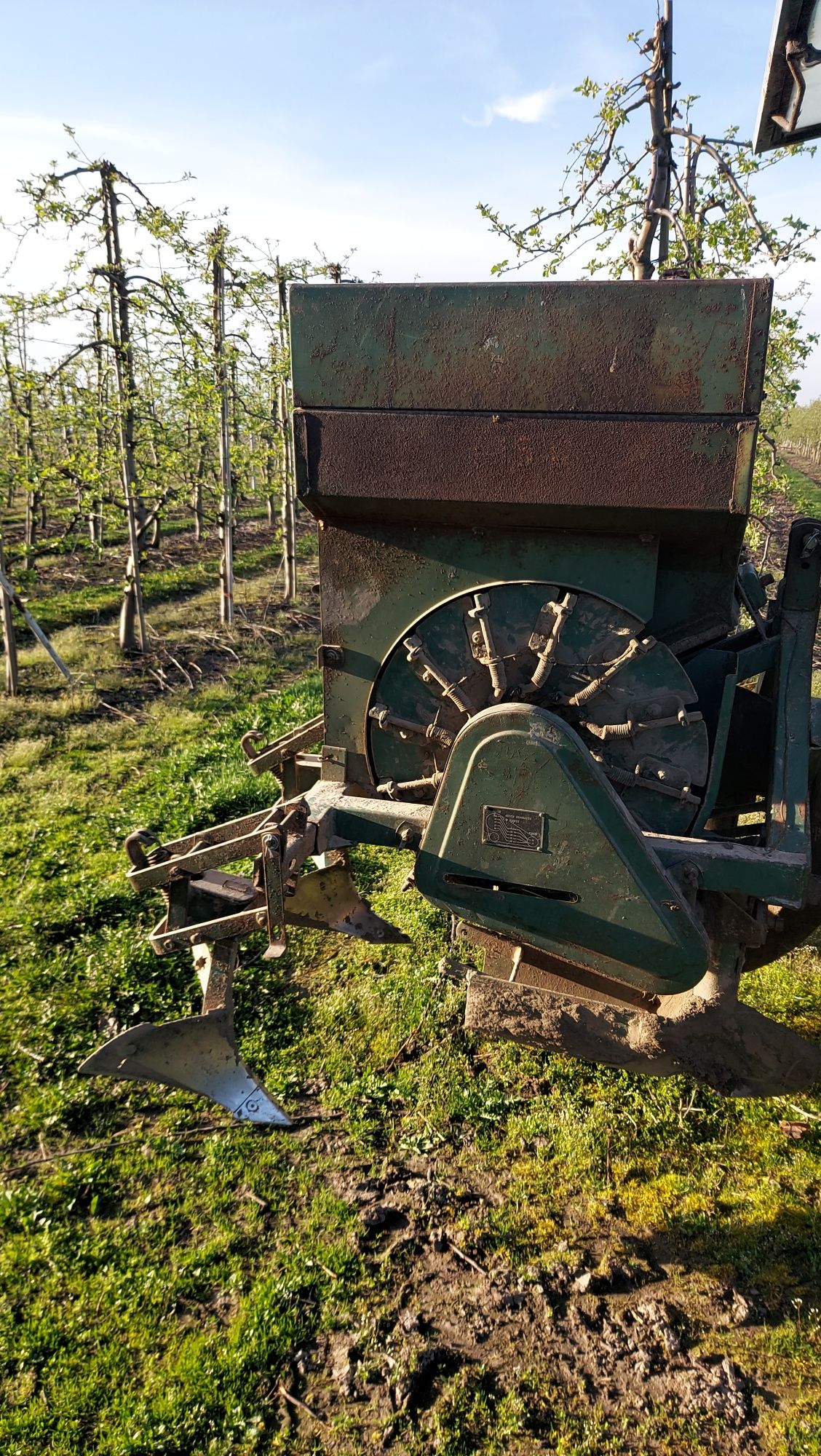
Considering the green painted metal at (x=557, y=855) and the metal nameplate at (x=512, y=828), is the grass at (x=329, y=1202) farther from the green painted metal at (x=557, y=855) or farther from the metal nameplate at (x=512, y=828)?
the metal nameplate at (x=512, y=828)

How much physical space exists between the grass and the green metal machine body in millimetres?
805

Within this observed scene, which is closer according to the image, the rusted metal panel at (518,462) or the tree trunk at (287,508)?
the rusted metal panel at (518,462)

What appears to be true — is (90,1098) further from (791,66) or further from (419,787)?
(791,66)

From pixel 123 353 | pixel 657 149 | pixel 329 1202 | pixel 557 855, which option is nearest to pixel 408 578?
pixel 557 855

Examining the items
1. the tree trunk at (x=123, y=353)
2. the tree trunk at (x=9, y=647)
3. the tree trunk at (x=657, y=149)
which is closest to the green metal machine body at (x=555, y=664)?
the tree trunk at (x=657, y=149)

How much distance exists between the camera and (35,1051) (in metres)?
4.39

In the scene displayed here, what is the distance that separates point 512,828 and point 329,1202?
2107 millimetres

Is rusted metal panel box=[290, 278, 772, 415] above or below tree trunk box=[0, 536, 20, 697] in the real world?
above

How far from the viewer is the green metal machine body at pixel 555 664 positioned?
2650 millimetres

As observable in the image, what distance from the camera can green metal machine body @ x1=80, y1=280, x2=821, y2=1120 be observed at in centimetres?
265

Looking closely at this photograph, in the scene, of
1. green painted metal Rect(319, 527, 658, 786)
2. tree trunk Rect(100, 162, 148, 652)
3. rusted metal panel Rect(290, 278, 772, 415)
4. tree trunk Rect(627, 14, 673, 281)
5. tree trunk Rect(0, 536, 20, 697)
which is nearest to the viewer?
rusted metal panel Rect(290, 278, 772, 415)

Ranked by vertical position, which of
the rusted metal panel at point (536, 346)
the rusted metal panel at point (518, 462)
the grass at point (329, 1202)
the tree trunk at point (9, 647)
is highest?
the rusted metal panel at point (536, 346)

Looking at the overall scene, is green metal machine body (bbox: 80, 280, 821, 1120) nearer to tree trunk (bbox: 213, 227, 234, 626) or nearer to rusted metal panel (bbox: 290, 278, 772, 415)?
rusted metal panel (bbox: 290, 278, 772, 415)

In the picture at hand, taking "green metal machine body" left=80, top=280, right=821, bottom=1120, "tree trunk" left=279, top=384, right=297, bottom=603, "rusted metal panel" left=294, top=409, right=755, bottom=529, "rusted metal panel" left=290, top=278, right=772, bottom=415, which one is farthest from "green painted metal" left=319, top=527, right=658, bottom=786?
"tree trunk" left=279, top=384, right=297, bottom=603
